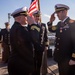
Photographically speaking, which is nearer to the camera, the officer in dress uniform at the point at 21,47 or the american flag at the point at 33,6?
the officer in dress uniform at the point at 21,47

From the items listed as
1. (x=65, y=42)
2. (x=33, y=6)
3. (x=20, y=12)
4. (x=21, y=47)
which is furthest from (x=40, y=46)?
(x=33, y=6)

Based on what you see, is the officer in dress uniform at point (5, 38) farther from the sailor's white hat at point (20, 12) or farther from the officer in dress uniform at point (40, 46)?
the sailor's white hat at point (20, 12)

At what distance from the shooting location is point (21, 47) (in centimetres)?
375

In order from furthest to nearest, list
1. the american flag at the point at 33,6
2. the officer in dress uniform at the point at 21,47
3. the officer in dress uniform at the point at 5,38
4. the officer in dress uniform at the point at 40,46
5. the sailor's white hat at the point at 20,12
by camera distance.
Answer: the officer in dress uniform at the point at 5,38 → the american flag at the point at 33,6 → the officer in dress uniform at the point at 40,46 → the sailor's white hat at the point at 20,12 → the officer in dress uniform at the point at 21,47

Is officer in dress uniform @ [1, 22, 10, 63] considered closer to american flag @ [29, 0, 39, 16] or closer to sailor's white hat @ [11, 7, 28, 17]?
american flag @ [29, 0, 39, 16]

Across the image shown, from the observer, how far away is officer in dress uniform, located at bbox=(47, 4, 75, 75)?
403 cm

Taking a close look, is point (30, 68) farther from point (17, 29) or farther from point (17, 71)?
point (17, 29)

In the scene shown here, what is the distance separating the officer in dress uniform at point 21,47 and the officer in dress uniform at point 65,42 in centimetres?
56

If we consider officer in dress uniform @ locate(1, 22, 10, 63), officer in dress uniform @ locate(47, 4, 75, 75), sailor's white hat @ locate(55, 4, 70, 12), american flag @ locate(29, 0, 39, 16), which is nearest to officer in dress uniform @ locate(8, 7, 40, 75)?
officer in dress uniform @ locate(47, 4, 75, 75)

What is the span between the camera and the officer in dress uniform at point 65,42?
13.2 ft

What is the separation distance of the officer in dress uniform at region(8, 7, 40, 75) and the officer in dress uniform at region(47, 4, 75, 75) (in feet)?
1.84

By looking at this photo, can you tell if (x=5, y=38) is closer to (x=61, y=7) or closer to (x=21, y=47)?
(x=61, y=7)

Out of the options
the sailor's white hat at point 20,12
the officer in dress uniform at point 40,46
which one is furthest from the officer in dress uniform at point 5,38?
the sailor's white hat at point 20,12

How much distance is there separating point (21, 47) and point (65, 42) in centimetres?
85
